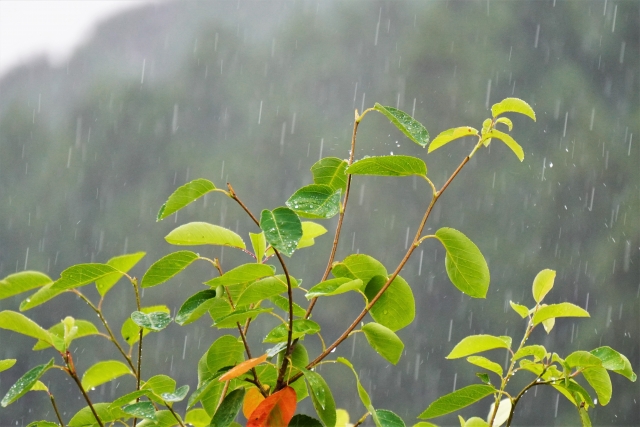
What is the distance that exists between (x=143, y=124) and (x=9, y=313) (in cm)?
930

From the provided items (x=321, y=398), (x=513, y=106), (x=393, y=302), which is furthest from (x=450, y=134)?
(x=321, y=398)

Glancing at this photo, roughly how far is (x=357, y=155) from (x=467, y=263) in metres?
6.20

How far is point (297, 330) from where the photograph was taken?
18.2 inches

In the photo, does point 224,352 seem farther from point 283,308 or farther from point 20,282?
point 20,282

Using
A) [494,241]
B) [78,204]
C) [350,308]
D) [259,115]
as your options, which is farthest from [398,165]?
[259,115]

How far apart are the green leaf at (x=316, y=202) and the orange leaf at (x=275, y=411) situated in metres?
0.13

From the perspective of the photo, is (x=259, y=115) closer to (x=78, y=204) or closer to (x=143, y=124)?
(x=143, y=124)

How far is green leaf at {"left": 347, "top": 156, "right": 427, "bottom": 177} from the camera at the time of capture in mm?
469

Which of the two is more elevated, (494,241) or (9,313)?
(9,313)

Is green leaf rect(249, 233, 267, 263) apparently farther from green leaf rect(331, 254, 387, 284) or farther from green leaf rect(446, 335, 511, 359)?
green leaf rect(446, 335, 511, 359)

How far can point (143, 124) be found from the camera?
9367 millimetres

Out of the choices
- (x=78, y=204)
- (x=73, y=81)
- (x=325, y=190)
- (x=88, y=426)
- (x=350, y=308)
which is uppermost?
(x=73, y=81)

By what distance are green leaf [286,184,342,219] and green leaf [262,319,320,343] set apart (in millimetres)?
77

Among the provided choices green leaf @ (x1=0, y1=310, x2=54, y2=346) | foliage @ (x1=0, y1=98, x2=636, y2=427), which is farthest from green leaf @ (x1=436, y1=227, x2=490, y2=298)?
green leaf @ (x1=0, y1=310, x2=54, y2=346)
